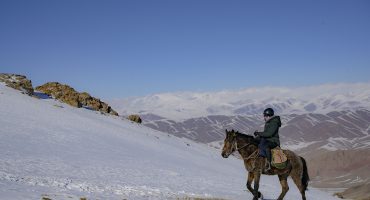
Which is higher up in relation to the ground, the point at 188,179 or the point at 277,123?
the point at 277,123

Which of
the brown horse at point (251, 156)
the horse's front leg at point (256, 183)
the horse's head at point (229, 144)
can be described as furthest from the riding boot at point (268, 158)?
the horse's head at point (229, 144)

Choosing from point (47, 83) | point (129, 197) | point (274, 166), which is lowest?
point (129, 197)

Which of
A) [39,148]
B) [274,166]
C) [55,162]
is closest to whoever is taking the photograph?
[274,166]

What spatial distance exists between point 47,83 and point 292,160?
174 ft

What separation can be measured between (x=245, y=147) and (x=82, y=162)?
1177 centimetres

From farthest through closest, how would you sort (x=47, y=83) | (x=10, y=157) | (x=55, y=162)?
(x=47, y=83) < (x=55, y=162) < (x=10, y=157)

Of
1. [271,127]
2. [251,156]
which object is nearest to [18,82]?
[251,156]

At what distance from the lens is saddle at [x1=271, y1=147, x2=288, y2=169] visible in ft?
59.6

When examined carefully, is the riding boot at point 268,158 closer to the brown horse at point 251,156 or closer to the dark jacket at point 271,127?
the brown horse at point 251,156

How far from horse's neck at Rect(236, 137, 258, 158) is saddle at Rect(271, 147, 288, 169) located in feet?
3.02

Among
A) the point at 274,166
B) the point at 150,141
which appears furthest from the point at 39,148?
the point at 150,141

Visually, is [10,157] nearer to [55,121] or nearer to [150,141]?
[55,121]

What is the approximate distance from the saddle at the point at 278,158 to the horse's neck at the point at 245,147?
3.02 ft

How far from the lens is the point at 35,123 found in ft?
120
